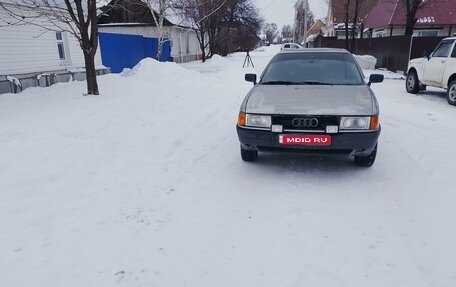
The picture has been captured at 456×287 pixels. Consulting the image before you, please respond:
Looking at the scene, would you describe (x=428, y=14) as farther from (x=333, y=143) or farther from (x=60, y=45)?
(x=333, y=143)

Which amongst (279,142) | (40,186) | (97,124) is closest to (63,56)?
(97,124)

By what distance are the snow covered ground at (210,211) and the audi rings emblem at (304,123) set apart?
0.67 meters

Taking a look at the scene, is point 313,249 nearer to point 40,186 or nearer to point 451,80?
point 40,186

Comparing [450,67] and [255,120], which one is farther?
[450,67]

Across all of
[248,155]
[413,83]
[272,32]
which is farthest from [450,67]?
[272,32]

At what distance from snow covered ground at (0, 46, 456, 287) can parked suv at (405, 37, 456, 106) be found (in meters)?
3.84

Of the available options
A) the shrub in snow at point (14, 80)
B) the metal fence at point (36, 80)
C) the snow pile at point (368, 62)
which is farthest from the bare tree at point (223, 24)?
the shrub in snow at point (14, 80)

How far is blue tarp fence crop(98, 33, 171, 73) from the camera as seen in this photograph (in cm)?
1845

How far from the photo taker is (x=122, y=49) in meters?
20.0

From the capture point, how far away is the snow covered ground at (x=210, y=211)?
2709 millimetres

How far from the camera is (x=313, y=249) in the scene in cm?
297

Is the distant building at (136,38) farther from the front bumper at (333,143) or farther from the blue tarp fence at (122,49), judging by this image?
the front bumper at (333,143)

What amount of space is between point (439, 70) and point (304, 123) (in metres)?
8.20

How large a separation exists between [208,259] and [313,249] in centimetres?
86
